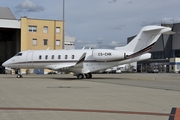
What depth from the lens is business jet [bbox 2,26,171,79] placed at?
2894 centimetres

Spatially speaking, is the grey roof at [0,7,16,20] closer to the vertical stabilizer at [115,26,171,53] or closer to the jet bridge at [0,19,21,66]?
the jet bridge at [0,19,21,66]

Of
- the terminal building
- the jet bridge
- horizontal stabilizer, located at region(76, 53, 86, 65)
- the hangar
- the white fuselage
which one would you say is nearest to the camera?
horizontal stabilizer, located at region(76, 53, 86, 65)

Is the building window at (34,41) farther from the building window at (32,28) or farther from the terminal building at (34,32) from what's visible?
the building window at (32,28)

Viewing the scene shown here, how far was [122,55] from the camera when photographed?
28.7 m

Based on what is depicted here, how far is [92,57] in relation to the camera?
30.2m

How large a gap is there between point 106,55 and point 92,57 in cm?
179

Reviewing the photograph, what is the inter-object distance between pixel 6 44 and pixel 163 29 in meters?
52.5

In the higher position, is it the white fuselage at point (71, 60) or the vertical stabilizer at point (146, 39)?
the vertical stabilizer at point (146, 39)

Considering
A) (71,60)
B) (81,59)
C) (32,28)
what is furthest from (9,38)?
(81,59)

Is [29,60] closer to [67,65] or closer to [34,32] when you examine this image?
[67,65]

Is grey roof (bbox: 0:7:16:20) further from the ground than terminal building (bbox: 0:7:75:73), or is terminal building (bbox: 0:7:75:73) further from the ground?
grey roof (bbox: 0:7:16:20)

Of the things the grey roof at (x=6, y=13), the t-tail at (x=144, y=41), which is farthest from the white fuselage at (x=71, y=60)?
the grey roof at (x=6, y=13)

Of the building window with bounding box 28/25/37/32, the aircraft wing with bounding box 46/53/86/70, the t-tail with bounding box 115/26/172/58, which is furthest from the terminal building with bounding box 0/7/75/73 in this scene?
the t-tail with bounding box 115/26/172/58

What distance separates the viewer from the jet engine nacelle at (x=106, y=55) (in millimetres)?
28812
